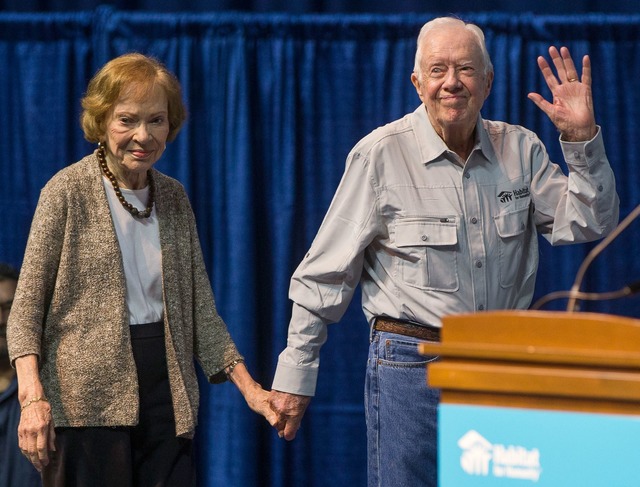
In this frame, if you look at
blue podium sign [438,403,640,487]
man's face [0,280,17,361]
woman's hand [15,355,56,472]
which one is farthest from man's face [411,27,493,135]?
man's face [0,280,17,361]

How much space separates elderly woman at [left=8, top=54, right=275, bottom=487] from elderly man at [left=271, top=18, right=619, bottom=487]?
0.95 ft

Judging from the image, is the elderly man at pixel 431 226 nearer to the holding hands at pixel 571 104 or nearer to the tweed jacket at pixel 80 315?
the holding hands at pixel 571 104

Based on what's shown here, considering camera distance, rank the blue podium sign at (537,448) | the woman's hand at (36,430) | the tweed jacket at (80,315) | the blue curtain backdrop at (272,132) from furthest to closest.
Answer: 1. the blue curtain backdrop at (272,132)
2. the tweed jacket at (80,315)
3. the woman's hand at (36,430)
4. the blue podium sign at (537,448)

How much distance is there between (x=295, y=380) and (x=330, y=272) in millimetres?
295

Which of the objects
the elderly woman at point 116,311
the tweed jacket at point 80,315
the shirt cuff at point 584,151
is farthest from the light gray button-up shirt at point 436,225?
the tweed jacket at point 80,315

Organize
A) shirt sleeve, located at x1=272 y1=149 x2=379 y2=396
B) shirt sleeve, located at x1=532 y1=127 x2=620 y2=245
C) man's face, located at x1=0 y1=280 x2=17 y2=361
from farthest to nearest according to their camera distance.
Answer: man's face, located at x1=0 y1=280 x2=17 y2=361
shirt sleeve, located at x1=272 y1=149 x2=379 y2=396
shirt sleeve, located at x1=532 y1=127 x2=620 y2=245

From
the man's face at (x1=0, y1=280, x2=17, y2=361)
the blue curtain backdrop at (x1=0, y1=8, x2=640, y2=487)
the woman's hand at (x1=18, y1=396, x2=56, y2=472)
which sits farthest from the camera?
the blue curtain backdrop at (x1=0, y1=8, x2=640, y2=487)

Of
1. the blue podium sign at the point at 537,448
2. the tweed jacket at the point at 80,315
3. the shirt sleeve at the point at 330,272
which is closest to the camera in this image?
the blue podium sign at the point at 537,448

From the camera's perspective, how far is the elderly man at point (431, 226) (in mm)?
2457

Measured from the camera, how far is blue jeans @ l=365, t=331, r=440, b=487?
8.05 ft

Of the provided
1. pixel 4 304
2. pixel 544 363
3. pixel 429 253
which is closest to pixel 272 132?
pixel 4 304

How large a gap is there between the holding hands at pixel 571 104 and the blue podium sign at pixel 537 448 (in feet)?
4.01

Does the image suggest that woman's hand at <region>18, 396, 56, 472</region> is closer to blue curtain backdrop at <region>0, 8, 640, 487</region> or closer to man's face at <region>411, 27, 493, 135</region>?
man's face at <region>411, 27, 493, 135</region>

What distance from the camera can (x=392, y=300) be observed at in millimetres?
2504
